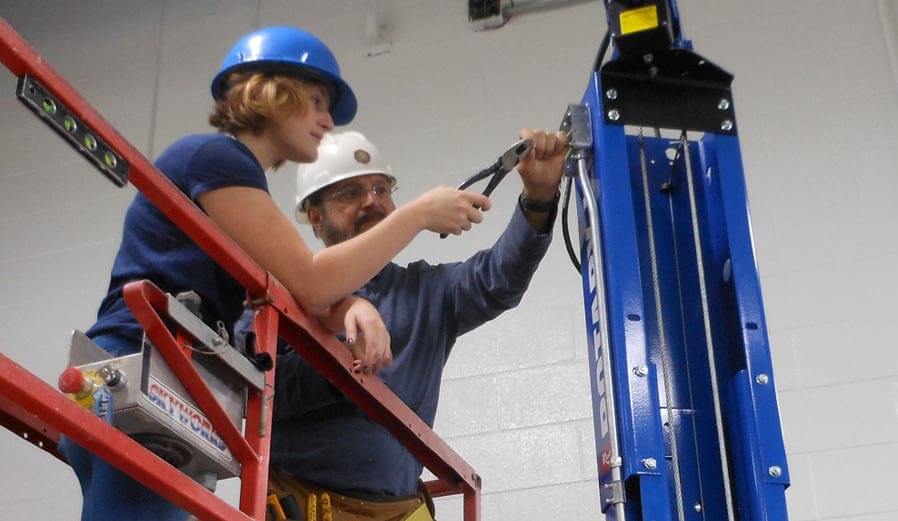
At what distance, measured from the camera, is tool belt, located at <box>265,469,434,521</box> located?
2.75m

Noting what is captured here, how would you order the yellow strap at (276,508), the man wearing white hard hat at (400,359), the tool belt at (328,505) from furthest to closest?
the man wearing white hard hat at (400,359)
the tool belt at (328,505)
the yellow strap at (276,508)

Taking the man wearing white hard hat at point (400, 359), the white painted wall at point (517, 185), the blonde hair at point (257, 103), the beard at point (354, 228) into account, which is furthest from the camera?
the white painted wall at point (517, 185)

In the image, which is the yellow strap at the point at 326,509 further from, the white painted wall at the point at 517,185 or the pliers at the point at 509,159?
the white painted wall at the point at 517,185

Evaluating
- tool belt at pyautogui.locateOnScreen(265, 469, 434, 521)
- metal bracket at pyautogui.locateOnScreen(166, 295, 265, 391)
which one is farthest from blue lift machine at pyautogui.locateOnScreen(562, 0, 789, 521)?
tool belt at pyautogui.locateOnScreen(265, 469, 434, 521)

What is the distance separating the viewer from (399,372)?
10.4ft

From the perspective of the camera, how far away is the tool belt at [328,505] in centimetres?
275

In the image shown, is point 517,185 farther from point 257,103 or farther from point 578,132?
point 257,103

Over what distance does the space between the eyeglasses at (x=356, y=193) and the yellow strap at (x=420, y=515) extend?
116 centimetres

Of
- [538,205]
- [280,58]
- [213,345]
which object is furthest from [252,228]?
[538,205]

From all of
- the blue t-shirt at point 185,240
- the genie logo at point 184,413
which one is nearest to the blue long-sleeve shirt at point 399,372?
the blue t-shirt at point 185,240

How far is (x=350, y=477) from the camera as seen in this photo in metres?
2.90

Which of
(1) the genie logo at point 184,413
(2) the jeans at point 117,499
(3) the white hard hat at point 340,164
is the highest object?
(3) the white hard hat at point 340,164

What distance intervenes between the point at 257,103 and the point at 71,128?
2.24 feet

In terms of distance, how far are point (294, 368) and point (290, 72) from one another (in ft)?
2.37
